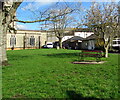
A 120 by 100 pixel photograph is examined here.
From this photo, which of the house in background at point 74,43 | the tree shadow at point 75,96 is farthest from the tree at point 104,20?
the house in background at point 74,43

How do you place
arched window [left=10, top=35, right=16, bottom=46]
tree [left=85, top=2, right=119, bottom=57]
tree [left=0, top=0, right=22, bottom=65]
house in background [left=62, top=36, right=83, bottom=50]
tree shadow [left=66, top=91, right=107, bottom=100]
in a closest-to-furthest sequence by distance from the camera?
1. tree shadow [left=66, top=91, right=107, bottom=100]
2. tree [left=0, top=0, right=22, bottom=65]
3. tree [left=85, top=2, right=119, bottom=57]
4. arched window [left=10, top=35, right=16, bottom=46]
5. house in background [left=62, top=36, right=83, bottom=50]

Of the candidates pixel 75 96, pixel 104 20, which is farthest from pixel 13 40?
pixel 75 96

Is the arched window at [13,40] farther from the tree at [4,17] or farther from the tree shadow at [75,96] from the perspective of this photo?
the tree shadow at [75,96]

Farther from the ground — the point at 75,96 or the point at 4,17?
the point at 4,17

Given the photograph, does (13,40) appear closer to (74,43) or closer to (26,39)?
(26,39)

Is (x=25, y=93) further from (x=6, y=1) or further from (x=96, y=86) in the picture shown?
(x=6, y=1)

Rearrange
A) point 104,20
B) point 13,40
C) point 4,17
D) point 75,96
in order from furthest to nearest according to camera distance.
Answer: point 13,40, point 104,20, point 4,17, point 75,96

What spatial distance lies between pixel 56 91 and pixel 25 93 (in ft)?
2.77

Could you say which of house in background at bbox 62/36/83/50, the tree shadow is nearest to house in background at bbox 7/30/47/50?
house in background at bbox 62/36/83/50

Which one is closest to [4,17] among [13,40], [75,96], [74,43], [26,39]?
[75,96]

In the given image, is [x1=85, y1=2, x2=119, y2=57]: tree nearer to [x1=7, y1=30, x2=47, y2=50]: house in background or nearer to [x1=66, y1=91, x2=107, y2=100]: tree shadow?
[x1=66, y1=91, x2=107, y2=100]: tree shadow

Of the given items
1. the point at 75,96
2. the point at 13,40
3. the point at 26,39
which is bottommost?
the point at 75,96

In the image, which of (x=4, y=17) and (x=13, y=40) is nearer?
(x=4, y=17)

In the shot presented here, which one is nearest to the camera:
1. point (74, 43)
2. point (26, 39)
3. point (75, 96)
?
point (75, 96)
